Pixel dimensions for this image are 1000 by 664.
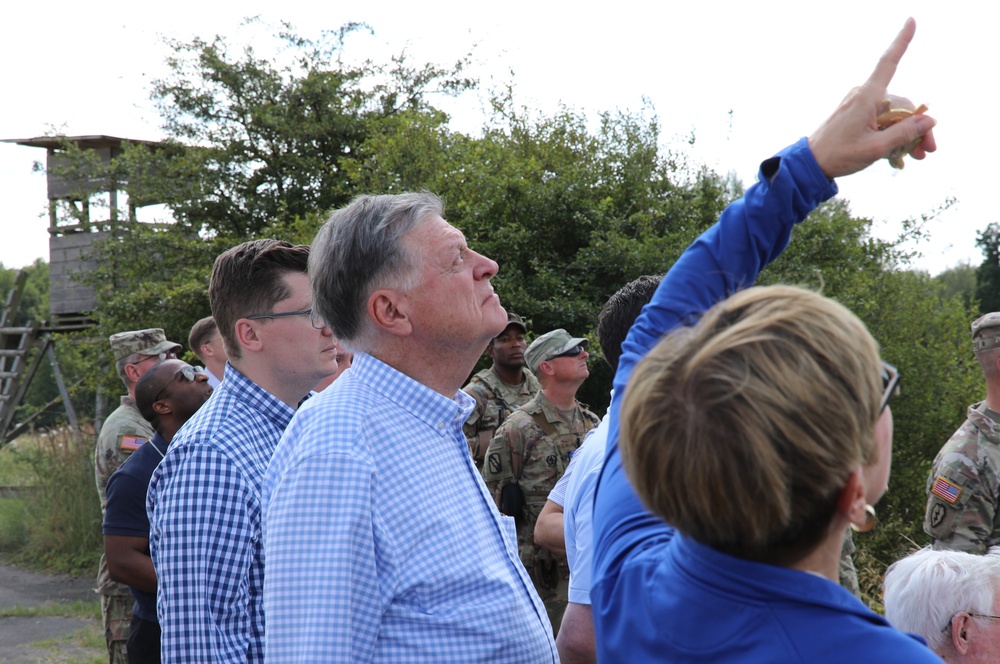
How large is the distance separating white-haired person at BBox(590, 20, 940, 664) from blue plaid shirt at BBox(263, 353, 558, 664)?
495 mm

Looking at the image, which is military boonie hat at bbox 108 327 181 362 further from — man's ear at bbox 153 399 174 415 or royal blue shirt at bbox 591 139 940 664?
royal blue shirt at bbox 591 139 940 664

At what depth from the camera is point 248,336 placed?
2729mm

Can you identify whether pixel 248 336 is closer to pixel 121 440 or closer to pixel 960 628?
pixel 960 628

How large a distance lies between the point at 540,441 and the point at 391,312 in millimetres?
3840

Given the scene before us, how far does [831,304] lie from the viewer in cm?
123

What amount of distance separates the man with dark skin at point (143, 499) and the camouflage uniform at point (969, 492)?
353 centimetres

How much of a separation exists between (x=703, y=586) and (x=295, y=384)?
1733 millimetres

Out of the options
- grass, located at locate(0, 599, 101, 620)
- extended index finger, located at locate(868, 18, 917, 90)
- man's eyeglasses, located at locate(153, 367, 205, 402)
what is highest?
extended index finger, located at locate(868, 18, 917, 90)

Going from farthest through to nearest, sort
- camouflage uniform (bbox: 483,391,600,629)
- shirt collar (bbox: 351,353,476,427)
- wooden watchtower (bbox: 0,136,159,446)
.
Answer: wooden watchtower (bbox: 0,136,159,446) < camouflage uniform (bbox: 483,391,600,629) < shirt collar (bbox: 351,353,476,427)

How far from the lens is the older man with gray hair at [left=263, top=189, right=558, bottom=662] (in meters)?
1.68

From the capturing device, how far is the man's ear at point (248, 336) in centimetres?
271

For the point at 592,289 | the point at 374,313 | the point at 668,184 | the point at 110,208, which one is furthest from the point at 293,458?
the point at 110,208

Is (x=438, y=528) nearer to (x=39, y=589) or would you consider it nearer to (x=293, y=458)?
(x=293, y=458)

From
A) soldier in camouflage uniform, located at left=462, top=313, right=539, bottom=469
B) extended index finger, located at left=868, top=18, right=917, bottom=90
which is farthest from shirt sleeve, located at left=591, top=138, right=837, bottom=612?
soldier in camouflage uniform, located at left=462, top=313, right=539, bottom=469
